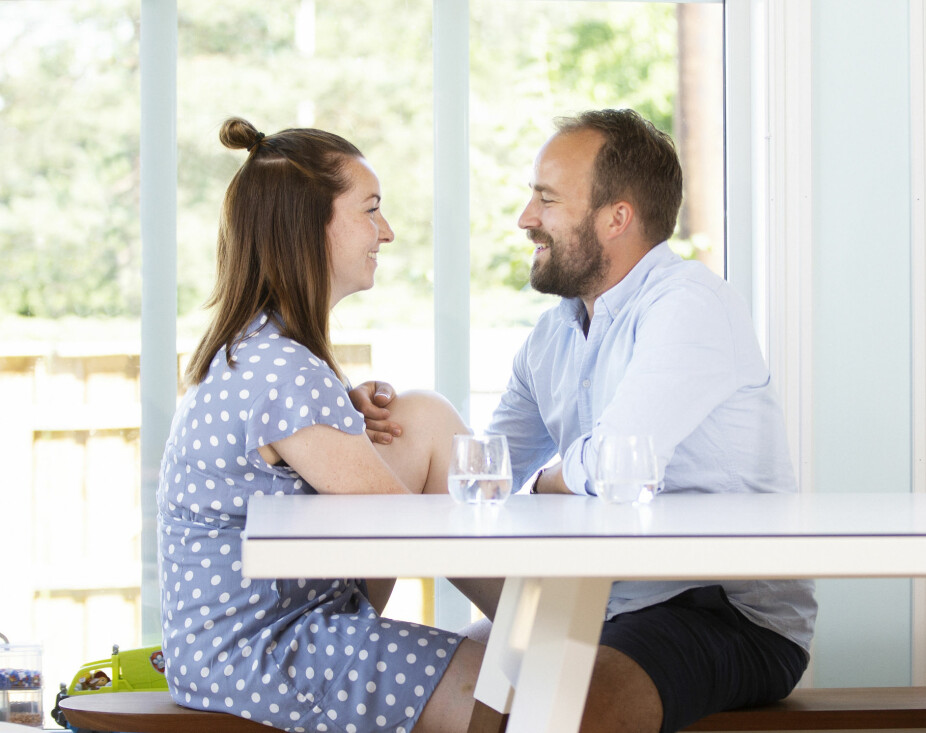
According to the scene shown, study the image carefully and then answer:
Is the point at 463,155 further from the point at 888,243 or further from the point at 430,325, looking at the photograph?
the point at 888,243

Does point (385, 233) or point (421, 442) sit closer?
point (421, 442)

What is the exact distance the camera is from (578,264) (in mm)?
2074

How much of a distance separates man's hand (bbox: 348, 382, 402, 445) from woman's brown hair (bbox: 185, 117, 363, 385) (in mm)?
82

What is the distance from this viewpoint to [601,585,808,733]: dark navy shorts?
1.49 metres

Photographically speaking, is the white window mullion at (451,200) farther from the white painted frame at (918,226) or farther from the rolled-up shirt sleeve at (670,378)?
the white painted frame at (918,226)

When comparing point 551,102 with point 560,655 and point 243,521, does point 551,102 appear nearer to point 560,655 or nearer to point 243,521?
point 243,521

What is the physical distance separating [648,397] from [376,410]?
19.3 inches

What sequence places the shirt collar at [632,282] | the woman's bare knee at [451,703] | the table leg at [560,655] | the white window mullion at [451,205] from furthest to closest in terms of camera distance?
the white window mullion at [451,205]
the shirt collar at [632,282]
the woman's bare knee at [451,703]
the table leg at [560,655]

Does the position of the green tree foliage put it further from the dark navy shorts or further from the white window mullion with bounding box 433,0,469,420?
the dark navy shorts

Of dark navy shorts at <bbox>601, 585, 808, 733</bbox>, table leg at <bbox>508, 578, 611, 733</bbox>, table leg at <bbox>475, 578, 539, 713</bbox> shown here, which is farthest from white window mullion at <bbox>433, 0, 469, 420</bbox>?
table leg at <bbox>508, 578, 611, 733</bbox>

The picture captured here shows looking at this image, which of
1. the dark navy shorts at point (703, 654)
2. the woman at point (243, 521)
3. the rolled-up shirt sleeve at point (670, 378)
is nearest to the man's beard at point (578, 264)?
the rolled-up shirt sleeve at point (670, 378)

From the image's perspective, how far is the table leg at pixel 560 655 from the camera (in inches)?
45.3

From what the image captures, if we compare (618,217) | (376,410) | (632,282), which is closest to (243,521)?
(376,410)

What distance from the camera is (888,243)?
2.48m
